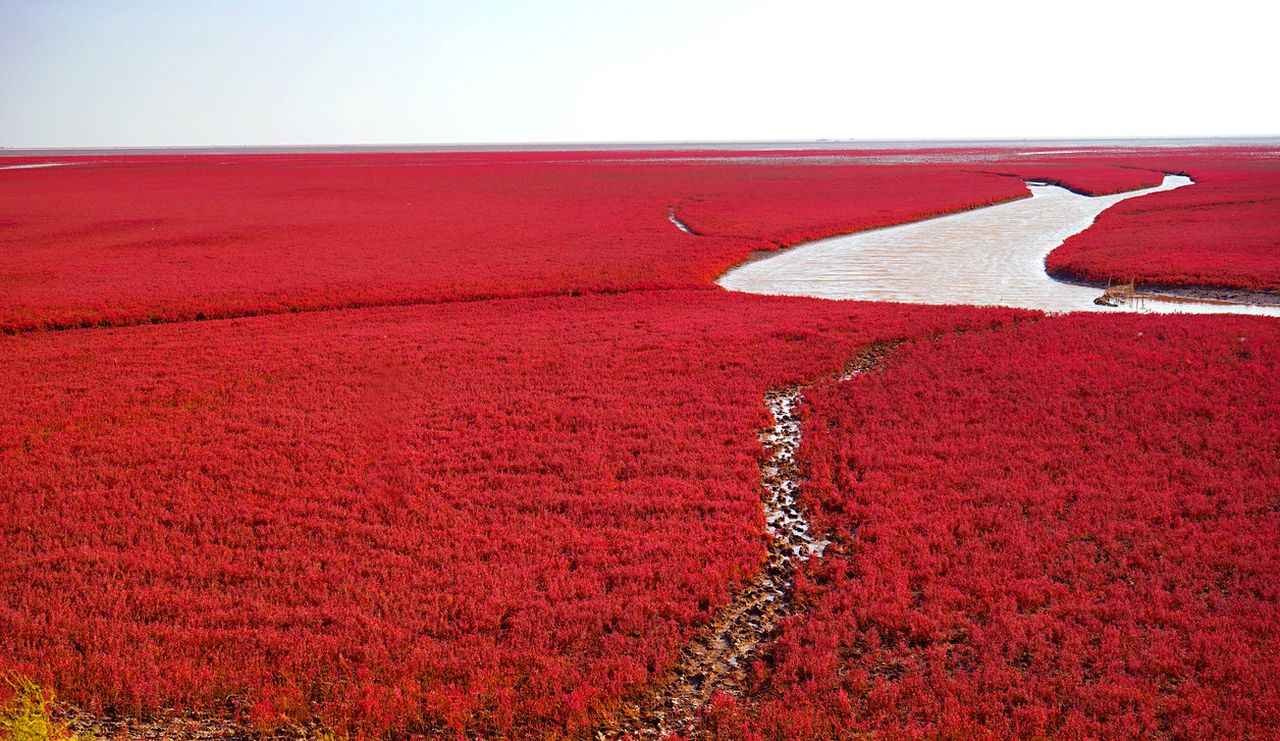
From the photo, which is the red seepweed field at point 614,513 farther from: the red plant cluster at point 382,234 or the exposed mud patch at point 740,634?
the red plant cluster at point 382,234

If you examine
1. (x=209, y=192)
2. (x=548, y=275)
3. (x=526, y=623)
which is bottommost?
(x=526, y=623)

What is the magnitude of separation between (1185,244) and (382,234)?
140ft

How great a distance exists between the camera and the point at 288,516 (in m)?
12.8

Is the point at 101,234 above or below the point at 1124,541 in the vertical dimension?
above

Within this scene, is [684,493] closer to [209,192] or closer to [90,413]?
[90,413]

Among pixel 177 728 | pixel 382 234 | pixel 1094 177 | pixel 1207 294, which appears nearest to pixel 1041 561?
pixel 177 728

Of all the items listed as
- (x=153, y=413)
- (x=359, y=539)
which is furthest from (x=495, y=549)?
(x=153, y=413)

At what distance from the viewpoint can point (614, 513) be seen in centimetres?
1302

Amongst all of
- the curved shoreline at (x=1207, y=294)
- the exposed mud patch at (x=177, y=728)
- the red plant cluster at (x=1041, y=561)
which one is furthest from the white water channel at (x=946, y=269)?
the exposed mud patch at (x=177, y=728)

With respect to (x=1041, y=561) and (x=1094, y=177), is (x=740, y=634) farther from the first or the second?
(x=1094, y=177)

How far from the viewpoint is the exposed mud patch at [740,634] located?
8.58 m

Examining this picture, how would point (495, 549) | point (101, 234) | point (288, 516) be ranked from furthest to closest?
point (101, 234) < point (288, 516) < point (495, 549)

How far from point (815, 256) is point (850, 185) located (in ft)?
156

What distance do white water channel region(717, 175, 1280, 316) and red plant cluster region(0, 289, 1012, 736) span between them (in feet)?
35.3
